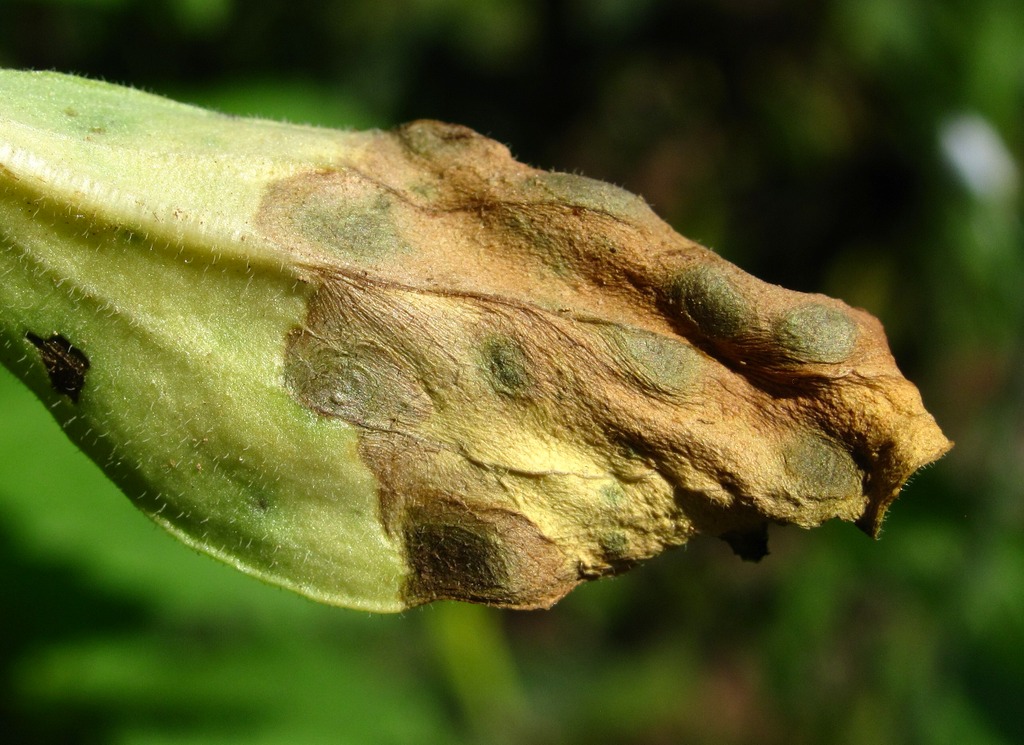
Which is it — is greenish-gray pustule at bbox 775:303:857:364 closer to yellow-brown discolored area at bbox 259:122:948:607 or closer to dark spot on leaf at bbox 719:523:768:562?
yellow-brown discolored area at bbox 259:122:948:607

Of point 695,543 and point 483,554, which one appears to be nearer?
point 483,554

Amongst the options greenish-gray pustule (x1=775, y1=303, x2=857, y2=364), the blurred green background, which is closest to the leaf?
greenish-gray pustule (x1=775, y1=303, x2=857, y2=364)

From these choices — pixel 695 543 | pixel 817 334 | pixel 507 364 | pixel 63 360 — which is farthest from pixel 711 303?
pixel 695 543

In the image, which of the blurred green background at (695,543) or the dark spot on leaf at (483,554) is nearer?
the dark spot on leaf at (483,554)

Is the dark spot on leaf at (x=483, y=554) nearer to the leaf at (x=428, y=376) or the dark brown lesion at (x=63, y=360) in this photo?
the leaf at (x=428, y=376)

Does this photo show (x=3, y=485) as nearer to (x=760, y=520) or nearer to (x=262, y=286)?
(x=262, y=286)

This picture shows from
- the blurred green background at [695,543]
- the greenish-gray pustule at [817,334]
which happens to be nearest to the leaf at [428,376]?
the greenish-gray pustule at [817,334]

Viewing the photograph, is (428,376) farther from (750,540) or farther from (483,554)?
(750,540)

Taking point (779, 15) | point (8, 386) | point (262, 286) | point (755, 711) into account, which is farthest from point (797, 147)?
point (262, 286)
